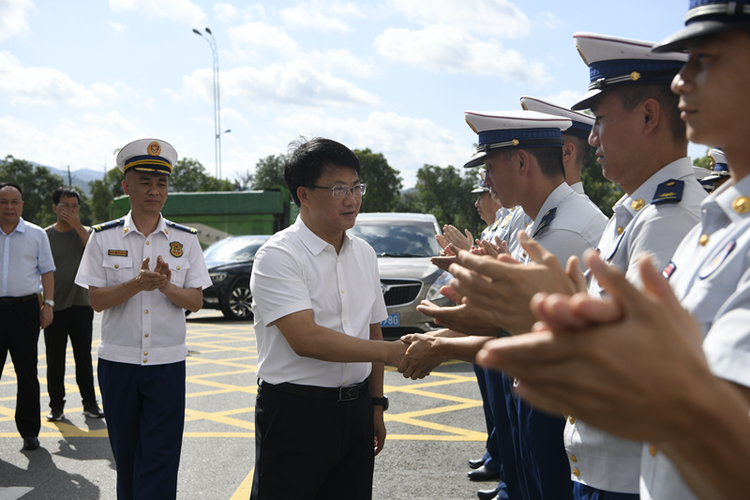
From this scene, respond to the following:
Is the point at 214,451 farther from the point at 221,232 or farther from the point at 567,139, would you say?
the point at 221,232

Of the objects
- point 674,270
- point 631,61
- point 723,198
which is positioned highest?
point 631,61

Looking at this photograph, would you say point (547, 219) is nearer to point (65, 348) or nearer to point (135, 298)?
point (135, 298)

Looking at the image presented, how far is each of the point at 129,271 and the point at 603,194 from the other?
32091mm

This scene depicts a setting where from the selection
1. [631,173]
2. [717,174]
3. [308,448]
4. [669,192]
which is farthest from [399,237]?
[669,192]

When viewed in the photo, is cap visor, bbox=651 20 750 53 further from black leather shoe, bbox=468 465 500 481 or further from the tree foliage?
the tree foliage

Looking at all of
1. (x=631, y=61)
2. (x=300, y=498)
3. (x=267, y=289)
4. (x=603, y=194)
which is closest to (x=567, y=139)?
(x=631, y=61)

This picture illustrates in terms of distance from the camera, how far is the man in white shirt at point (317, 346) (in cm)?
→ 243

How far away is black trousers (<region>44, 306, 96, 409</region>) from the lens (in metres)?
5.86

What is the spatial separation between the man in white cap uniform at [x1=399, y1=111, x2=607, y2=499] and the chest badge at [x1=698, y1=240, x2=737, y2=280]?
129 cm

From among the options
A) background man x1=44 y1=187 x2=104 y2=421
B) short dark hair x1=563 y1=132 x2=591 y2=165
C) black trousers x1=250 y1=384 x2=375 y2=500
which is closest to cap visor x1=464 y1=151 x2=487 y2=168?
short dark hair x1=563 y1=132 x2=591 y2=165

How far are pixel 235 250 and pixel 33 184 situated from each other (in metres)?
46.6

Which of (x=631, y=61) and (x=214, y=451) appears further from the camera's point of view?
(x=214, y=451)

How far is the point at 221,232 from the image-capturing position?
1778cm

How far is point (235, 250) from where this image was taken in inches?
517
